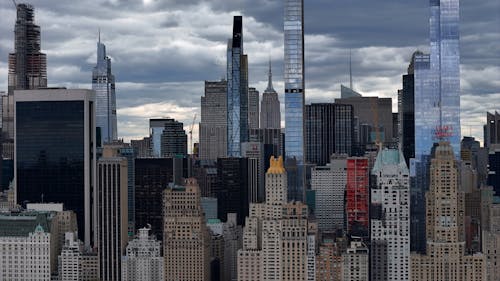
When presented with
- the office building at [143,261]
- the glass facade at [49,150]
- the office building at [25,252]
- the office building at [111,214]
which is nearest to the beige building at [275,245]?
the office building at [143,261]

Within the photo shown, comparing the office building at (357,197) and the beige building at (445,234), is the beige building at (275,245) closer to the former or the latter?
the office building at (357,197)

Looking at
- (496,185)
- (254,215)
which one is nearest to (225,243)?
(254,215)

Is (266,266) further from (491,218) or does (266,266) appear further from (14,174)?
(14,174)

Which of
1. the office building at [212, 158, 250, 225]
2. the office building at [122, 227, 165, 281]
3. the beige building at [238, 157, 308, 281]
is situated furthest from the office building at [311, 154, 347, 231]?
the office building at [122, 227, 165, 281]

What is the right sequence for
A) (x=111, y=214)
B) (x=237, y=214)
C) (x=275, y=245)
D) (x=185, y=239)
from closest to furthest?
(x=275, y=245) → (x=185, y=239) → (x=111, y=214) → (x=237, y=214)

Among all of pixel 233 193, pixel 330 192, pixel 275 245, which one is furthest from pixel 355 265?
pixel 233 193

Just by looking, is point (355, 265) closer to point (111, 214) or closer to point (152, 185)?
point (111, 214)
